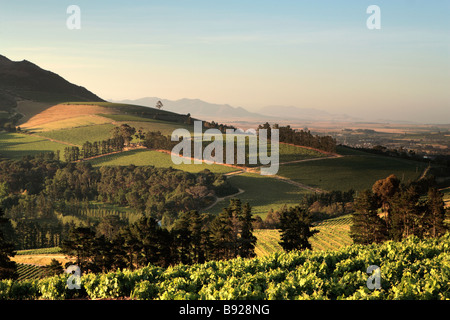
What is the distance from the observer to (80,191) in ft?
413

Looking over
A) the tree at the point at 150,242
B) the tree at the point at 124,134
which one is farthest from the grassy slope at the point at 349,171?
the tree at the point at 150,242

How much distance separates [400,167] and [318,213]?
54.5 m

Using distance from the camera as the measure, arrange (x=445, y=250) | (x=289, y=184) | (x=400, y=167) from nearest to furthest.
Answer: (x=445, y=250), (x=289, y=184), (x=400, y=167)

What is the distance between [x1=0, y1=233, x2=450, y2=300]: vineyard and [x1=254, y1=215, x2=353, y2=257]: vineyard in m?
37.3

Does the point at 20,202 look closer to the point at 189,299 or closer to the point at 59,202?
the point at 59,202

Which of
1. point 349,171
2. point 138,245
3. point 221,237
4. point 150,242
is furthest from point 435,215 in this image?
point 349,171

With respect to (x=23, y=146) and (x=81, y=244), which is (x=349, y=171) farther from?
(x=23, y=146)

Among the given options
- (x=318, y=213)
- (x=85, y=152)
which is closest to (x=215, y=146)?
(x=85, y=152)

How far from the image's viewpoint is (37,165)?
14388 cm

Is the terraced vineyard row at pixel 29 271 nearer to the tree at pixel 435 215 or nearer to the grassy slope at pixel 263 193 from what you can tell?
the grassy slope at pixel 263 193

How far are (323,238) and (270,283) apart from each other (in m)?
56.3

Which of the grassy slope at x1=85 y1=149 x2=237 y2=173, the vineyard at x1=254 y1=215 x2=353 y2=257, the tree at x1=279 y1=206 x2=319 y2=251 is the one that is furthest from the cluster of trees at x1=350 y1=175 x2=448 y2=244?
the grassy slope at x1=85 y1=149 x2=237 y2=173

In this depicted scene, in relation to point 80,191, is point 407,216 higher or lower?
higher
